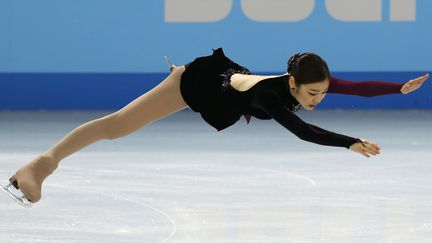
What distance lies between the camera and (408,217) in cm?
446

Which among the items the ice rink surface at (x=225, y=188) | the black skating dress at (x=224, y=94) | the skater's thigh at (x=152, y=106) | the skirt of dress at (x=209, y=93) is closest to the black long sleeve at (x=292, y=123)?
the black skating dress at (x=224, y=94)

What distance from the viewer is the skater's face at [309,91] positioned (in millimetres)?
3531

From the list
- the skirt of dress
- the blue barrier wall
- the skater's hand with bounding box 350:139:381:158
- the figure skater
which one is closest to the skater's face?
the figure skater

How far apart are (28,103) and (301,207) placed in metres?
5.18

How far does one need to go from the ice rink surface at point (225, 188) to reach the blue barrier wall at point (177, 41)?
4.07 feet

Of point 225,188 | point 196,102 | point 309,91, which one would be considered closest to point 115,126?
point 196,102

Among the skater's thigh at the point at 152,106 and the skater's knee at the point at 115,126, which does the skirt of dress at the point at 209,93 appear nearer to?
the skater's thigh at the point at 152,106

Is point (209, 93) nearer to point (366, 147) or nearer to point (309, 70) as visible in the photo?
point (309, 70)

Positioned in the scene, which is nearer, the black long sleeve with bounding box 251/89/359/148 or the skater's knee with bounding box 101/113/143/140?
the black long sleeve with bounding box 251/89/359/148

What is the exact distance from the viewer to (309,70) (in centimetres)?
353

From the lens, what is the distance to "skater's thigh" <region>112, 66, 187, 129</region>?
12.7 feet

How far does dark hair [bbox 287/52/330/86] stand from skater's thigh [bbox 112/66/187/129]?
0.52m

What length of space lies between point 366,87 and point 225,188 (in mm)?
1790

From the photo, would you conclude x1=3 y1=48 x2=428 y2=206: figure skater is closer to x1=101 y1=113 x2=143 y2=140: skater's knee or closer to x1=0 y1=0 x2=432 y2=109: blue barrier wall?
x1=101 y1=113 x2=143 y2=140: skater's knee
